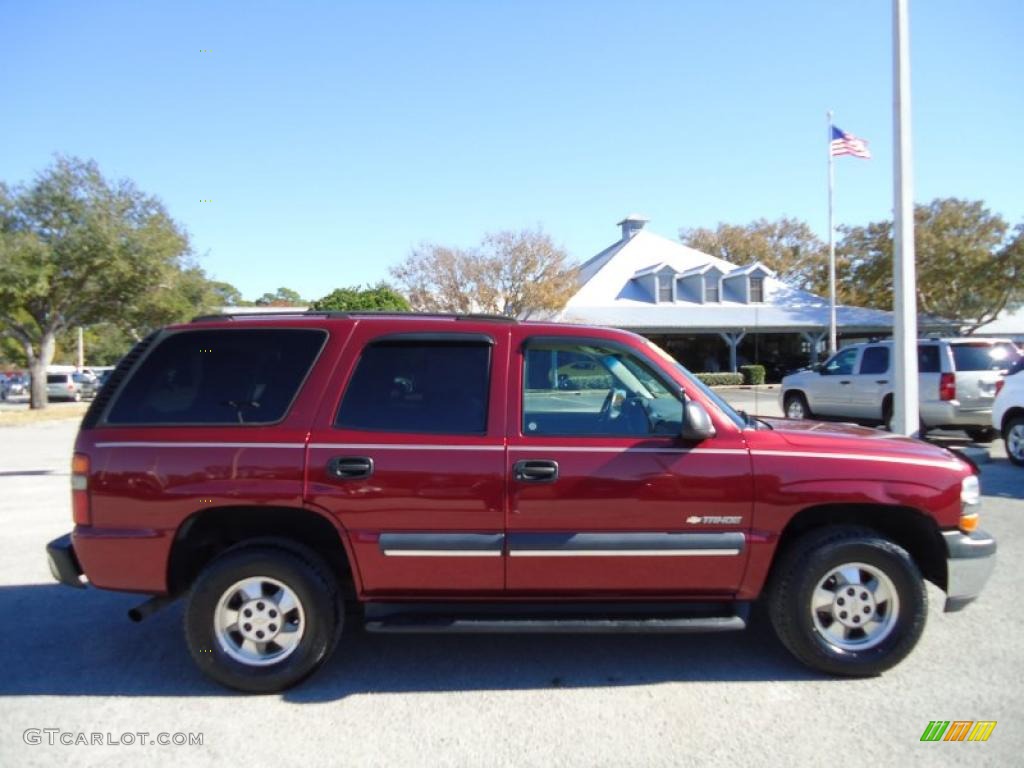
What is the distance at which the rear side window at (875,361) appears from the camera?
12.3 metres

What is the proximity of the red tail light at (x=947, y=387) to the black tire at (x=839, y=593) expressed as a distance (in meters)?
8.94

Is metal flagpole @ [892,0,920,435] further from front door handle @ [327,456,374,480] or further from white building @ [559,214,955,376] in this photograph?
white building @ [559,214,955,376]

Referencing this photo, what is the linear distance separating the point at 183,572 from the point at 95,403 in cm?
104

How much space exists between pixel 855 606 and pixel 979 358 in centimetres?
961

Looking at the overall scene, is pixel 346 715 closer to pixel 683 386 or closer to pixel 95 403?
pixel 95 403

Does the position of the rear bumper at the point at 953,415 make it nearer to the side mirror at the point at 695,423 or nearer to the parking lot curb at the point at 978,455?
the parking lot curb at the point at 978,455

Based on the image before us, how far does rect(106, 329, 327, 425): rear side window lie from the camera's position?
3631 mm

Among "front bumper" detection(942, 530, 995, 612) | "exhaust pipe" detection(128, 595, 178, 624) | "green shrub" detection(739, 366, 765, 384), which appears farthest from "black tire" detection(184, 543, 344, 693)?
"green shrub" detection(739, 366, 765, 384)

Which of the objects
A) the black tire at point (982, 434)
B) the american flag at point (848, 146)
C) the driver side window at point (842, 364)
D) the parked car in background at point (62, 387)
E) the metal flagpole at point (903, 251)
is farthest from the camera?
the parked car in background at point (62, 387)

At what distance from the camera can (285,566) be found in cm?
353

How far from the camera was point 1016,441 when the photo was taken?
962 centimetres

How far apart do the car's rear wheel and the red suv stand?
7.41 meters

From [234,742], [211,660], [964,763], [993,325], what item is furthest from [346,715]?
[993,325]

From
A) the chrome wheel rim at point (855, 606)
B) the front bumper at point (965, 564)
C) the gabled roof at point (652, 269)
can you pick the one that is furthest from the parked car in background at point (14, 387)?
the front bumper at point (965, 564)
